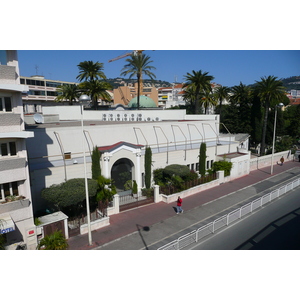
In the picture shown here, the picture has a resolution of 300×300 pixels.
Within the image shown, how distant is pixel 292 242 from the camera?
1248 centimetres

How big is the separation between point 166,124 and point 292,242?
1651cm

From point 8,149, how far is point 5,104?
2.24 m

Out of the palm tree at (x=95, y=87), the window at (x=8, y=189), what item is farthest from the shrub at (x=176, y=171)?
the palm tree at (x=95, y=87)

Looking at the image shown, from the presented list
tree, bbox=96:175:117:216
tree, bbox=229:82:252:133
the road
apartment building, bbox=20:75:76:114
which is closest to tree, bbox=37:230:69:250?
tree, bbox=96:175:117:216

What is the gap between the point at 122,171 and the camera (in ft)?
78.4

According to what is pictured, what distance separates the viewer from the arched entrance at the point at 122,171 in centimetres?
2244

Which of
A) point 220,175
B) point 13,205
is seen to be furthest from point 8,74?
point 220,175

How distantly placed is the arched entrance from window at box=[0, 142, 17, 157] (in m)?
10.3

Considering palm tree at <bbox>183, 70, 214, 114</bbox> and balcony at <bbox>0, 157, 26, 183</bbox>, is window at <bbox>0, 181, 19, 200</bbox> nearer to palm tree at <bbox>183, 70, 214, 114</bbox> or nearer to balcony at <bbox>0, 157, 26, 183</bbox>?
balcony at <bbox>0, 157, 26, 183</bbox>

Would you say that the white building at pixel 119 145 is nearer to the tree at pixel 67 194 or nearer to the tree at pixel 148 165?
the tree at pixel 148 165

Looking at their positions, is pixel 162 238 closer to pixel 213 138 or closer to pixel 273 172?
pixel 213 138

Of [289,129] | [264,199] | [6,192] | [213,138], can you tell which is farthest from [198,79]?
[6,192]

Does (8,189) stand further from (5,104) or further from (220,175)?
(220,175)

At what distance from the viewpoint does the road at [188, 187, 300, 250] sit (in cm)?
1235
